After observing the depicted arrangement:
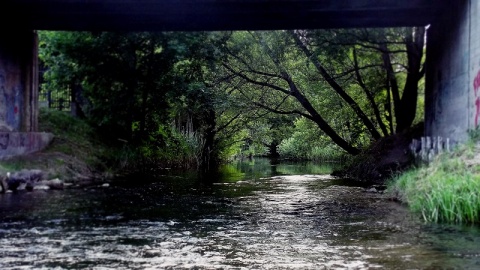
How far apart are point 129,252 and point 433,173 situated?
23.5 feet

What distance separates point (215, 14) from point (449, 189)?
29.1 feet

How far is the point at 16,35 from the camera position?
56.1ft

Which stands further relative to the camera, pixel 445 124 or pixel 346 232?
pixel 445 124

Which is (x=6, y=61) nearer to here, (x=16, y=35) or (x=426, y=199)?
(x=16, y=35)

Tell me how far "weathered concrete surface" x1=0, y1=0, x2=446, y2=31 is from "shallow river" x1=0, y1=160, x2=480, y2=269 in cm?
547

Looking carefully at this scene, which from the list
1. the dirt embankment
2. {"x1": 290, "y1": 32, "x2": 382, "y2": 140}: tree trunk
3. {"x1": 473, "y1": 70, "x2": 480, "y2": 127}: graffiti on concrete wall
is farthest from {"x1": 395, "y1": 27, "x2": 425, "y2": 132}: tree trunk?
{"x1": 473, "y1": 70, "x2": 480, "y2": 127}: graffiti on concrete wall

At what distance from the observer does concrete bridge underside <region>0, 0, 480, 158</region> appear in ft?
42.1

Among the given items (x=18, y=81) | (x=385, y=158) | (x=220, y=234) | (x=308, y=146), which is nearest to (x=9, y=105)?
(x=18, y=81)

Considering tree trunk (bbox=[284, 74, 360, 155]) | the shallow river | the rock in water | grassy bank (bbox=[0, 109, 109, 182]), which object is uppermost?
tree trunk (bbox=[284, 74, 360, 155])

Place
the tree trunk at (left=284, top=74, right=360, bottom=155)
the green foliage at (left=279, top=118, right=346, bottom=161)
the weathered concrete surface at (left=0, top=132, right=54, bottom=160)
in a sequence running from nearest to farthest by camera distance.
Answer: the weathered concrete surface at (left=0, top=132, right=54, bottom=160), the tree trunk at (left=284, top=74, right=360, bottom=155), the green foliage at (left=279, top=118, right=346, bottom=161)

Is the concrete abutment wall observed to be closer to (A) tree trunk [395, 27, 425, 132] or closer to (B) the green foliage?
(A) tree trunk [395, 27, 425, 132]

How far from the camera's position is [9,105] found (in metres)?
16.4

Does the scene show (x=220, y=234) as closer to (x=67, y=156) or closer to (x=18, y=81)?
(x=67, y=156)

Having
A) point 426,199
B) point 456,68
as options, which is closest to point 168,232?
point 426,199
